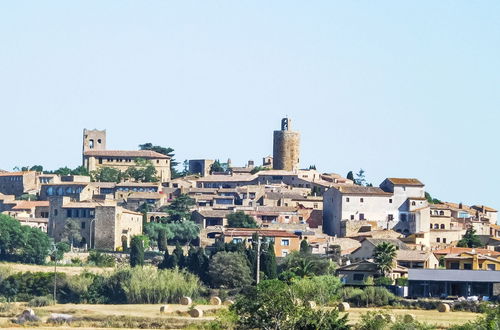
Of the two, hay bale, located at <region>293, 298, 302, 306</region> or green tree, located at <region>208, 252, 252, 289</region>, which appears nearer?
hay bale, located at <region>293, 298, 302, 306</region>

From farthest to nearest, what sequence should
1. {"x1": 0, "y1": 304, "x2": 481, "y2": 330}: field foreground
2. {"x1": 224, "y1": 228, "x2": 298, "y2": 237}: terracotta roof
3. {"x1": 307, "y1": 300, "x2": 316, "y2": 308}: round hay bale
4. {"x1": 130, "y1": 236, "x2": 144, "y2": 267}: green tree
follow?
1. {"x1": 224, "y1": 228, "x2": 298, "y2": 237}: terracotta roof
2. {"x1": 130, "y1": 236, "x2": 144, "y2": 267}: green tree
3. {"x1": 0, "y1": 304, "x2": 481, "y2": 330}: field foreground
4. {"x1": 307, "y1": 300, "x2": 316, "y2": 308}: round hay bale

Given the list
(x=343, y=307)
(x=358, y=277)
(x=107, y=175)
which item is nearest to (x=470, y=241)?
(x=358, y=277)

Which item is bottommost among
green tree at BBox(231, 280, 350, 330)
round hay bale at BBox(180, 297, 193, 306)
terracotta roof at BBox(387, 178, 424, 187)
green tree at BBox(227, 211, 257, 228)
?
round hay bale at BBox(180, 297, 193, 306)

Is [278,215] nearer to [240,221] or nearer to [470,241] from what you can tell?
[240,221]

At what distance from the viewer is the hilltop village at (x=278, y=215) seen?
298 ft

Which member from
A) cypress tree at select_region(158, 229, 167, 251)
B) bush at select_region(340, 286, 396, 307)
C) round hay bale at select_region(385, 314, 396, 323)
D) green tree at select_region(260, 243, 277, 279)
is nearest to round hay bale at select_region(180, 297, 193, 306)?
bush at select_region(340, 286, 396, 307)

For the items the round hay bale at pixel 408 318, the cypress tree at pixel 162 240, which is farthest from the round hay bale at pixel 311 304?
the cypress tree at pixel 162 240

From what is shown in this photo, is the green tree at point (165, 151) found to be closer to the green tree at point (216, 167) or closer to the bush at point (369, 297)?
the green tree at point (216, 167)

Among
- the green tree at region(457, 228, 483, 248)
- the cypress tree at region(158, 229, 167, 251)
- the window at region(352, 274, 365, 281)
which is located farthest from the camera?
the green tree at region(457, 228, 483, 248)

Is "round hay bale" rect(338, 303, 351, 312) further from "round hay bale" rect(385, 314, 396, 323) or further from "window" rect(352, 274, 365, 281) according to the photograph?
"window" rect(352, 274, 365, 281)

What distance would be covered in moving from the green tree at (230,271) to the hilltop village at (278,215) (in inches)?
217

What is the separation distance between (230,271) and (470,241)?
22.9m

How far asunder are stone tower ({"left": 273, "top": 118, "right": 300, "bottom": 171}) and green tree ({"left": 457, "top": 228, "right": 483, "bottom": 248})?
3411cm

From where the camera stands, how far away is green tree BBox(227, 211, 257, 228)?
346ft
